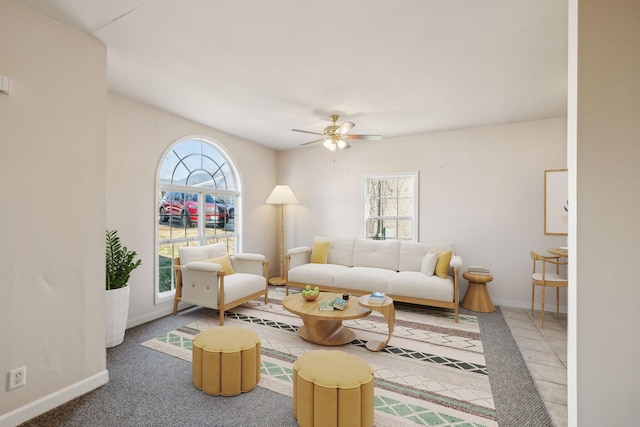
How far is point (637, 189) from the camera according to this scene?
1.11 metres

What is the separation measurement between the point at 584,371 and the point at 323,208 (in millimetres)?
4622

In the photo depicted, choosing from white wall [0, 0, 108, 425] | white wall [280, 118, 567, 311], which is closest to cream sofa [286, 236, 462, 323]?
white wall [280, 118, 567, 311]

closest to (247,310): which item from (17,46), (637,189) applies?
(17,46)

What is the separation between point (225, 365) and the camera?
2.09 metres

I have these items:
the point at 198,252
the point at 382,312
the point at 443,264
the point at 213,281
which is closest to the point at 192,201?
the point at 198,252

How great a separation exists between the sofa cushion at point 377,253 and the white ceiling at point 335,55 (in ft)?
6.68

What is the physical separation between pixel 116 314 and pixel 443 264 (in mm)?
3883

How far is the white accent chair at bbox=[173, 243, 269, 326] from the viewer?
11.3 ft

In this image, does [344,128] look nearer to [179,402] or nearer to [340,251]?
[340,251]

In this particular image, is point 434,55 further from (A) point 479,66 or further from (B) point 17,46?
(B) point 17,46

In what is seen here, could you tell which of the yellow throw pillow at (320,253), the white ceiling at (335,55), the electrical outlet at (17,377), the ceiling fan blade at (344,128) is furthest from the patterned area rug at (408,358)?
the white ceiling at (335,55)

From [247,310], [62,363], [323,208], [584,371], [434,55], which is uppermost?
[434,55]

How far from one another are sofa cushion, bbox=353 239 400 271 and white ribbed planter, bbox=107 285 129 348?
3231 millimetres

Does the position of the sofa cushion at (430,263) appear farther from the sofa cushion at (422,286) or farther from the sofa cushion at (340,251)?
the sofa cushion at (340,251)
